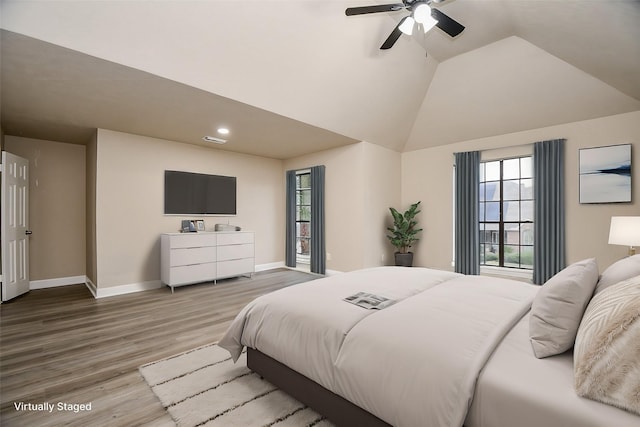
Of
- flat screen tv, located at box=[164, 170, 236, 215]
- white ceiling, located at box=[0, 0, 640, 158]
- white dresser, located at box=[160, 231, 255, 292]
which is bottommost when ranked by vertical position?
white dresser, located at box=[160, 231, 255, 292]

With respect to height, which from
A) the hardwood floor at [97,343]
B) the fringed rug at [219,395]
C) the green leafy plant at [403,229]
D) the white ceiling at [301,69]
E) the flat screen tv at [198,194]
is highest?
the white ceiling at [301,69]

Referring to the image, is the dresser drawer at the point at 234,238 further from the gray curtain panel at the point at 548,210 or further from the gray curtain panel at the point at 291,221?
the gray curtain panel at the point at 548,210

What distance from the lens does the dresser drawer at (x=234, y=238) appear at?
4.97m

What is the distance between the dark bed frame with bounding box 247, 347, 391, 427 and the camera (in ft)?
4.62

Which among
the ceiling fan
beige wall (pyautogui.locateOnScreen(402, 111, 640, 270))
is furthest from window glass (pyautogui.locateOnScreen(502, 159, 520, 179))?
the ceiling fan

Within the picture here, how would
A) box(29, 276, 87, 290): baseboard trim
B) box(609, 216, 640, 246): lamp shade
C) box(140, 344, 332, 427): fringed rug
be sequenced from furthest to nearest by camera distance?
box(29, 276, 87, 290): baseboard trim → box(609, 216, 640, 246): lamp shade → box(140, 344, 332, 427): fringed rug

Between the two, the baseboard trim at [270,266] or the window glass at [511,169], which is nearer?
the window glass at [511,169]

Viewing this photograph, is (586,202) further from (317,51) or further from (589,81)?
(317,51)

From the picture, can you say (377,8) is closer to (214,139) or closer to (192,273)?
(214,139)

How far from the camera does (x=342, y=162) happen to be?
533 centimetres

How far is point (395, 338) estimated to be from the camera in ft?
4.33

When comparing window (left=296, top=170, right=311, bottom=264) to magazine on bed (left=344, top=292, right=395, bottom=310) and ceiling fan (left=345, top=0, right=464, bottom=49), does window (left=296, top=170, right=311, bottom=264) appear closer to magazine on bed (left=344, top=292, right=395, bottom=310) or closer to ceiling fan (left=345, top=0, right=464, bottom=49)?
ceiling fan (left=345, top=0, right=464, bottom=49)

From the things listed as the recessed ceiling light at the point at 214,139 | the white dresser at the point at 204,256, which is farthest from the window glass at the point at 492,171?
the recessed ceiling light at the point at 214,139

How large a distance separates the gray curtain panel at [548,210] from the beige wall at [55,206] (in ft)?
23.8
